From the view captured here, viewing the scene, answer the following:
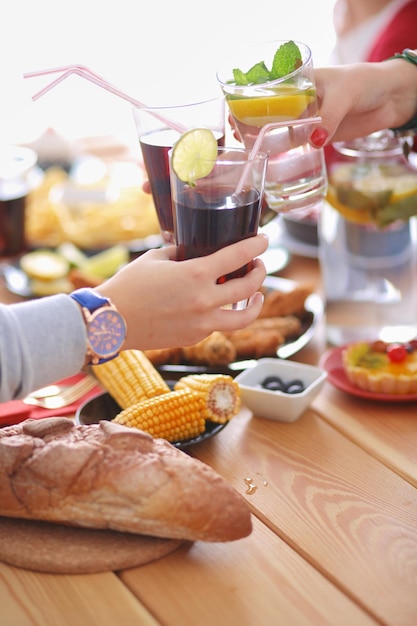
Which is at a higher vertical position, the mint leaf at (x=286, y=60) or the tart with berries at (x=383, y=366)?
the mint leaf at (x=286, y=60)

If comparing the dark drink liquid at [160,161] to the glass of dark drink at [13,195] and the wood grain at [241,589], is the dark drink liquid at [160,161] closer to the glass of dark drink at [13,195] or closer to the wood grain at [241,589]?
the wood grain at [241,589]

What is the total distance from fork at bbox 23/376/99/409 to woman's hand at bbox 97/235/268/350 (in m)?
0.50

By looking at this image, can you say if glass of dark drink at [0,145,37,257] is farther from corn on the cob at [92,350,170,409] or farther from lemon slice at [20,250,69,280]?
corn on the cob at [92,350,170,409]

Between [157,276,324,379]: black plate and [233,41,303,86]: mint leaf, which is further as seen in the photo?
[157,276,324,379]: black plate

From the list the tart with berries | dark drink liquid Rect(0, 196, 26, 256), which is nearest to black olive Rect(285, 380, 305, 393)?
the tart with berries

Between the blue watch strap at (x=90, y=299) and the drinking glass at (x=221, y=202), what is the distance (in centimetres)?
17

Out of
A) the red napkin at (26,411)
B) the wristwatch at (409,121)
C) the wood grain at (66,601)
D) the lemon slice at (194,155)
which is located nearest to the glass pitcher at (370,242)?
the wristwatch at (409,121)

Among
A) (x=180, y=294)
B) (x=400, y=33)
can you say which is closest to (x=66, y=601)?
(x=180, y=294)

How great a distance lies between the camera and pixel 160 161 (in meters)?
1.48

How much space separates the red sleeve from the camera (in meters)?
2.40

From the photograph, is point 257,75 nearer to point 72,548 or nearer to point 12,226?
point 72,548

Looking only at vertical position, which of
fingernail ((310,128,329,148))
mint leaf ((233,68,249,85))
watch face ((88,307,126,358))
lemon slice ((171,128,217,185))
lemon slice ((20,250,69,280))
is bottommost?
lemon slice ((20,250,69,280))

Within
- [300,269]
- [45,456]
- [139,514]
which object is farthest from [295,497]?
[300,269]

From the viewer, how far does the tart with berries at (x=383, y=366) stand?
5.50 feet
